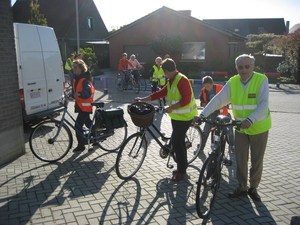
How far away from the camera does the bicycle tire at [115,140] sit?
21.8 feet

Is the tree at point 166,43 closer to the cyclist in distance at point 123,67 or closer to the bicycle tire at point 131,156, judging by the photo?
the cyclist in distance at point 123,67

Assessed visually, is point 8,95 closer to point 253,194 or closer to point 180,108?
point 180,108

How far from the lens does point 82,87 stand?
6.21m

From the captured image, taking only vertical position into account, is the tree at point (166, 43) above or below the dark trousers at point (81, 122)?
above

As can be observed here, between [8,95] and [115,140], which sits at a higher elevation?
[8,95]

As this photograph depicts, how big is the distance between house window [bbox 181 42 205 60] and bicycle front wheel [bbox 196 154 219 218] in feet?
74.6

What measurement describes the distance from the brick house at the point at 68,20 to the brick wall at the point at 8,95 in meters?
27.6

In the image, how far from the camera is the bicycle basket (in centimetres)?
480

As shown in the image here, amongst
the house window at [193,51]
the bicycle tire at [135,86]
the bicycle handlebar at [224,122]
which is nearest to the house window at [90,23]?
the house window at [193,51]

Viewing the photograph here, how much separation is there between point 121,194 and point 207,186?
1.25 metres

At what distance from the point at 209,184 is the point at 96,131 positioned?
289cm

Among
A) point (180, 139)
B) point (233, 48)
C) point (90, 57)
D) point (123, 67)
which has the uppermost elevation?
point (233, 48)

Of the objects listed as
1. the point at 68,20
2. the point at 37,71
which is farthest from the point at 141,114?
the point at 68,20

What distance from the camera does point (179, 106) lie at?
4.77 meters
